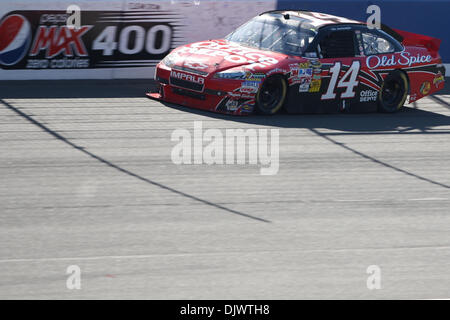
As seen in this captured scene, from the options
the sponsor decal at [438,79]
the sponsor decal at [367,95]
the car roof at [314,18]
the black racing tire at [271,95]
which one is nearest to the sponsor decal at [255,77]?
the black racing tire at [271,95]

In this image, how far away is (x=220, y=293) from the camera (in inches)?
236

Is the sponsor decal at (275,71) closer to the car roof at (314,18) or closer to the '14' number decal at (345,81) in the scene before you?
the '14' number decal at (345,81)

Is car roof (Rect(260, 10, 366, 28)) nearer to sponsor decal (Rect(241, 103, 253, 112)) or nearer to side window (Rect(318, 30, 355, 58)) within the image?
side window (Rect(318, 30, 355, 58))

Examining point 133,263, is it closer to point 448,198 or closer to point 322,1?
point 448,198

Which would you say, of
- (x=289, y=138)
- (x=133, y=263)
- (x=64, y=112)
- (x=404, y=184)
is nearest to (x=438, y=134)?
(x=289, y=138)

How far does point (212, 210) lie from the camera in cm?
805

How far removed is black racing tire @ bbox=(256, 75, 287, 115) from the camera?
12.4 m

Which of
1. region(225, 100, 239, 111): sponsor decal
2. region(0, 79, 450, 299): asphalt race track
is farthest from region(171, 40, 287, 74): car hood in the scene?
region(0, 79, 450, 299): asphalt race track

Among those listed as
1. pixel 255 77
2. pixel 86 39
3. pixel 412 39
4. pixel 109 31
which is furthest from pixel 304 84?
pixel 86 39

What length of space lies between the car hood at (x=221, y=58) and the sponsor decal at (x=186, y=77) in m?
0.10

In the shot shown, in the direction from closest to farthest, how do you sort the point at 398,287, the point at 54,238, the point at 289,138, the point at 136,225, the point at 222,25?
1. the point at 398,287
2. the point at 54,238
3. the point at 136,225
4. the point at 289,138
5. the point at 222,25

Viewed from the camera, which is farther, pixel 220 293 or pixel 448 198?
pixel 448 198

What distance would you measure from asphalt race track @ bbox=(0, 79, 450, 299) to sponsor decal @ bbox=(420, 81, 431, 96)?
196cm
